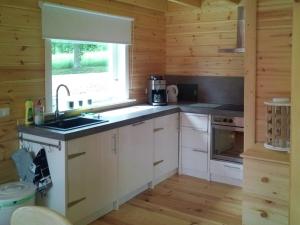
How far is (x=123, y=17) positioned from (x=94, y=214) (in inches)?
86.5

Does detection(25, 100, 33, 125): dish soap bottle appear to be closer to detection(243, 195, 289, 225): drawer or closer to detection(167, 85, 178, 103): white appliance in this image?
detection(243, 195, 289, 225): drawer

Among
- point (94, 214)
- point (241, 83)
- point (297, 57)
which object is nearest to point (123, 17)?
point (241, 83)

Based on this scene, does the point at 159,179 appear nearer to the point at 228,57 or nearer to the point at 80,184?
the point at 80,184

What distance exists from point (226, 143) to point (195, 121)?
17.3 inches

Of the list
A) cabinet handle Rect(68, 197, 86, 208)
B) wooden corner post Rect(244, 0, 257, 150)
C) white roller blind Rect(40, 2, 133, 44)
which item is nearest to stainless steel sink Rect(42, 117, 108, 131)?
cabinet handle Rect(68, 197, 86, 208)

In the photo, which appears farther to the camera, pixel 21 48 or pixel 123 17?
pixel 123 17

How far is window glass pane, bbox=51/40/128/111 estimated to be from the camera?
3.57m

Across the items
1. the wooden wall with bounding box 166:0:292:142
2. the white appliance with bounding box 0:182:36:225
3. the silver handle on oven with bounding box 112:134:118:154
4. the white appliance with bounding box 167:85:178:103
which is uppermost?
the wooden wall with bounding box 166:0:292:142

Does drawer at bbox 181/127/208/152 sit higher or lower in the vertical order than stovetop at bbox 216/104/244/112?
lower

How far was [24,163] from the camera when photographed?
2.98m

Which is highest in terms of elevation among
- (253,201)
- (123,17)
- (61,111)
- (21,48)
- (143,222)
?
(123,17)

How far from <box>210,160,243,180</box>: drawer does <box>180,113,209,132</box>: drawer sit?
1.38 feet

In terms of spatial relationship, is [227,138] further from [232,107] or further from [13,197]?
[13,197]

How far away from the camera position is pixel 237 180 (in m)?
4.02
